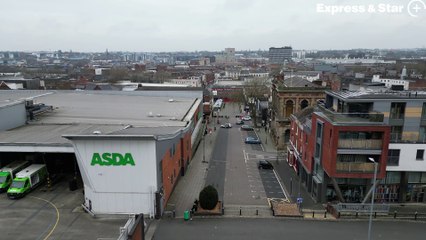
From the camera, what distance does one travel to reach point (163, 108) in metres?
53.0

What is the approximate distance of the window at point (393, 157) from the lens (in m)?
30.2

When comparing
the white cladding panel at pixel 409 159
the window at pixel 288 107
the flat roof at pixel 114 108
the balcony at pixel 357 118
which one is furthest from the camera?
the window at pixel 288 107

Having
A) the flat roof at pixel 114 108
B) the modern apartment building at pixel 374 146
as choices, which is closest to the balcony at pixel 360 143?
the modern apartment building at pixel 374 146

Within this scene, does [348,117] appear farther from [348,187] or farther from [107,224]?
[107,224]

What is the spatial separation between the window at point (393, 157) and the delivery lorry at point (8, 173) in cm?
3479

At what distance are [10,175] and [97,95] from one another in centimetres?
3925

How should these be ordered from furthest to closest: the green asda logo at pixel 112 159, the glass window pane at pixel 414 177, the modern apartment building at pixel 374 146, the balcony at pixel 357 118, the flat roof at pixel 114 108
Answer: the flat roof at pixel 114 108 → the glass window pane at pixel 414 177 → the balcony at pixel 357 118 → the modern apartment building at pixel 374 146 → the green asda logo at pixel 112 159

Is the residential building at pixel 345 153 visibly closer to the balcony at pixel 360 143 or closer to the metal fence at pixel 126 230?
the balcony at pixel 360 143

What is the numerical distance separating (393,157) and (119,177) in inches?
→ 942

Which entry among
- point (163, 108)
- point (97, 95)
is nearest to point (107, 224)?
point (163, 108)

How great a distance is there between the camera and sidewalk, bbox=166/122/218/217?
30580mm

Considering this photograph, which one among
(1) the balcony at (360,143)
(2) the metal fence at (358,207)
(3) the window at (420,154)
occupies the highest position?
(1) the balcony at (360,143)

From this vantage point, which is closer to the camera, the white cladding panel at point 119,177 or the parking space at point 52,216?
the parking space at point 52,216

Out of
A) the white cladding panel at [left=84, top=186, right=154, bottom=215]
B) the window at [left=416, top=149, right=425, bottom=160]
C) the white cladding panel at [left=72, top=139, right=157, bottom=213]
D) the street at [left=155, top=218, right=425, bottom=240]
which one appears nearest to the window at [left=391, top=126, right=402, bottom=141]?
the window at [left=416, top=149, right=425, bottom=160]
